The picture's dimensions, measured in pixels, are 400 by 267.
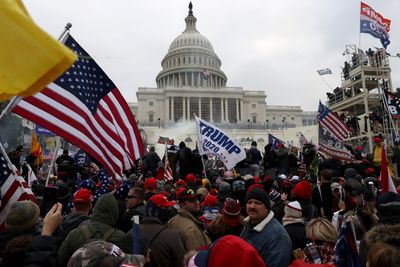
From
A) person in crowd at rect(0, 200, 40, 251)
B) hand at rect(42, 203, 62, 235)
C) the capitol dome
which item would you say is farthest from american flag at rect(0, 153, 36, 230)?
the capitol dome

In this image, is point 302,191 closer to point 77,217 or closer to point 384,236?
point 384,236

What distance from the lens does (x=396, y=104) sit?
36.2 feet

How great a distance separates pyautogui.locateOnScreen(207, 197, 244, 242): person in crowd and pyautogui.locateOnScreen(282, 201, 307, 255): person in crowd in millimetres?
493

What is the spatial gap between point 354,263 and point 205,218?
241 cm

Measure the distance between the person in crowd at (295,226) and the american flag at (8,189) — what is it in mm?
2755

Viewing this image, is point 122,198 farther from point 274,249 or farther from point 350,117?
point 350,117

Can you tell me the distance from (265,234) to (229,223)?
33.4 inches

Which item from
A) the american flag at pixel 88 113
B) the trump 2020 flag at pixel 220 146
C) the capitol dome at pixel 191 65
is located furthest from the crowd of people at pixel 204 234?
the capitol dome at pixel 191 65

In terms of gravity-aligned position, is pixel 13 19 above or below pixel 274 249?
above

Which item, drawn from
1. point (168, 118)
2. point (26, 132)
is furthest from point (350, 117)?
point (168, 118)

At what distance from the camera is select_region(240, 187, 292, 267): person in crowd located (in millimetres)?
2789

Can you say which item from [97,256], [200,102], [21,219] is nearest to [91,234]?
[21,219]

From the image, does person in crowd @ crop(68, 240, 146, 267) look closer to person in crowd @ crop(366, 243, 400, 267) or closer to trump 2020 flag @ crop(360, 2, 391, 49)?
person in crowd @ crop(366, 243, 400, 267)

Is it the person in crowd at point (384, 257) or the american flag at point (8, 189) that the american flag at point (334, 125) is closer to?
the american flag at point (8, 189)
